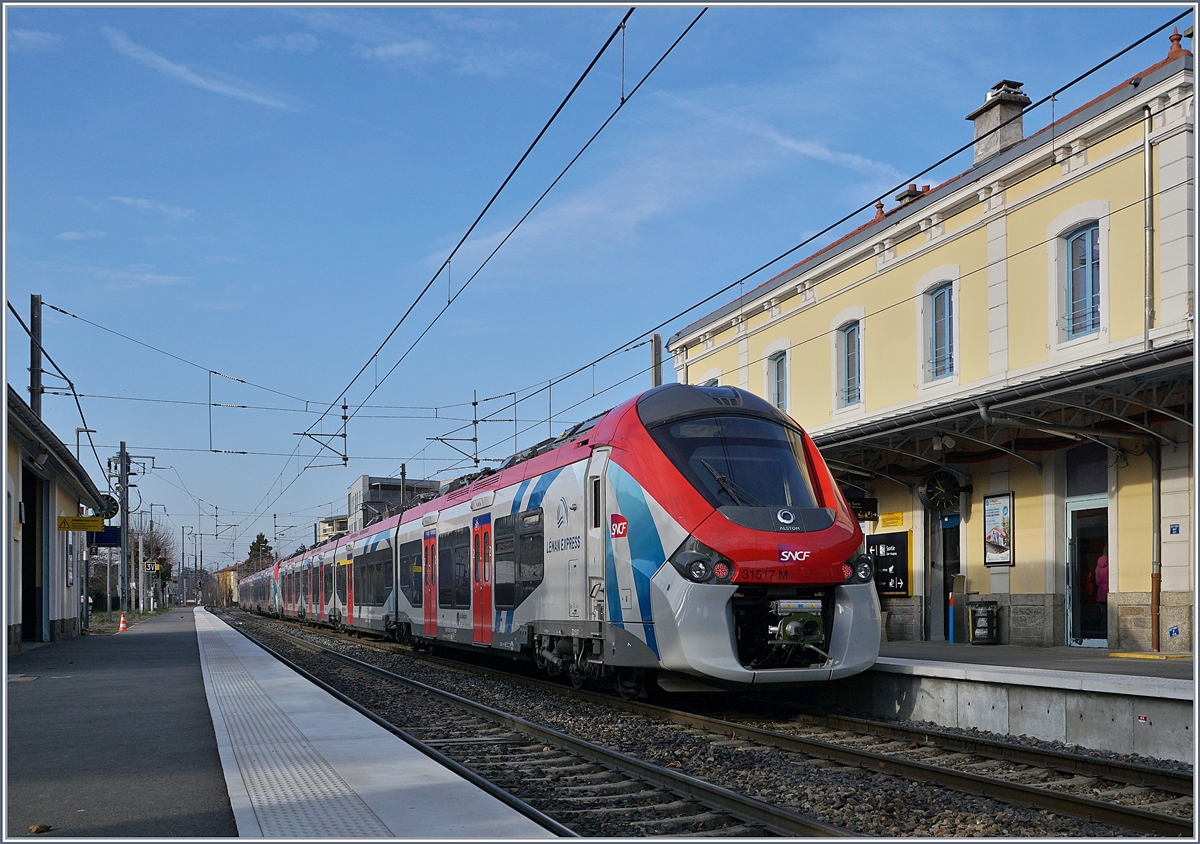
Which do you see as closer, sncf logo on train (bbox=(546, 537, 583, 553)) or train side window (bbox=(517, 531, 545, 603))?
sncf logo on train (bbox=(546, 537, 583, 553))

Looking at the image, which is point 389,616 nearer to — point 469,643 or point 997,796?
point 469,643

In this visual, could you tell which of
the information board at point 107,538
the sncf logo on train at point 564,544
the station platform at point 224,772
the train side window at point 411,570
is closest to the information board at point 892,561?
the train side window at point 411,570

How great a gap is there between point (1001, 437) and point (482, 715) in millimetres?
10769

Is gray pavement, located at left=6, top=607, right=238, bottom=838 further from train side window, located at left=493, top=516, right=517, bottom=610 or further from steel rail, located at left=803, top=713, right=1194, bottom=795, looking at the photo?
steel rail, located at left=803, top=713, right=1194, bottom=795

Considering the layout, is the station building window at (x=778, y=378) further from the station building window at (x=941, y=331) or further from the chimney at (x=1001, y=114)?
the chimney at (x=1001, y=114)

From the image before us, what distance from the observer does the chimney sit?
22391 mm

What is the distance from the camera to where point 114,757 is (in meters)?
9.14

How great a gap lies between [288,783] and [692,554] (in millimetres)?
4405

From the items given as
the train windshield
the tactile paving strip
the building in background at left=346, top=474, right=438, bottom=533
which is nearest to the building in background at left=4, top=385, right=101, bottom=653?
the tactile paving strip

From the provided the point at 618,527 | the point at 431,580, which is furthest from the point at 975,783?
the point at 431,580

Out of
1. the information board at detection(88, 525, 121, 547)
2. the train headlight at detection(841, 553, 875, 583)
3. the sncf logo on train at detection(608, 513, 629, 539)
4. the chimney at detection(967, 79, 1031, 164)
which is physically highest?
the chimney at detection(967, 79, 1031, 164)

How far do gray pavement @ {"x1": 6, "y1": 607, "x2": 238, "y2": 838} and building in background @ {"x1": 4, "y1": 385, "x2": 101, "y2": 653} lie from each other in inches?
200

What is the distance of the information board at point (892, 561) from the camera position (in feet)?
72.5

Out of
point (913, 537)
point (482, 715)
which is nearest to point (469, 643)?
point (482, 715)
